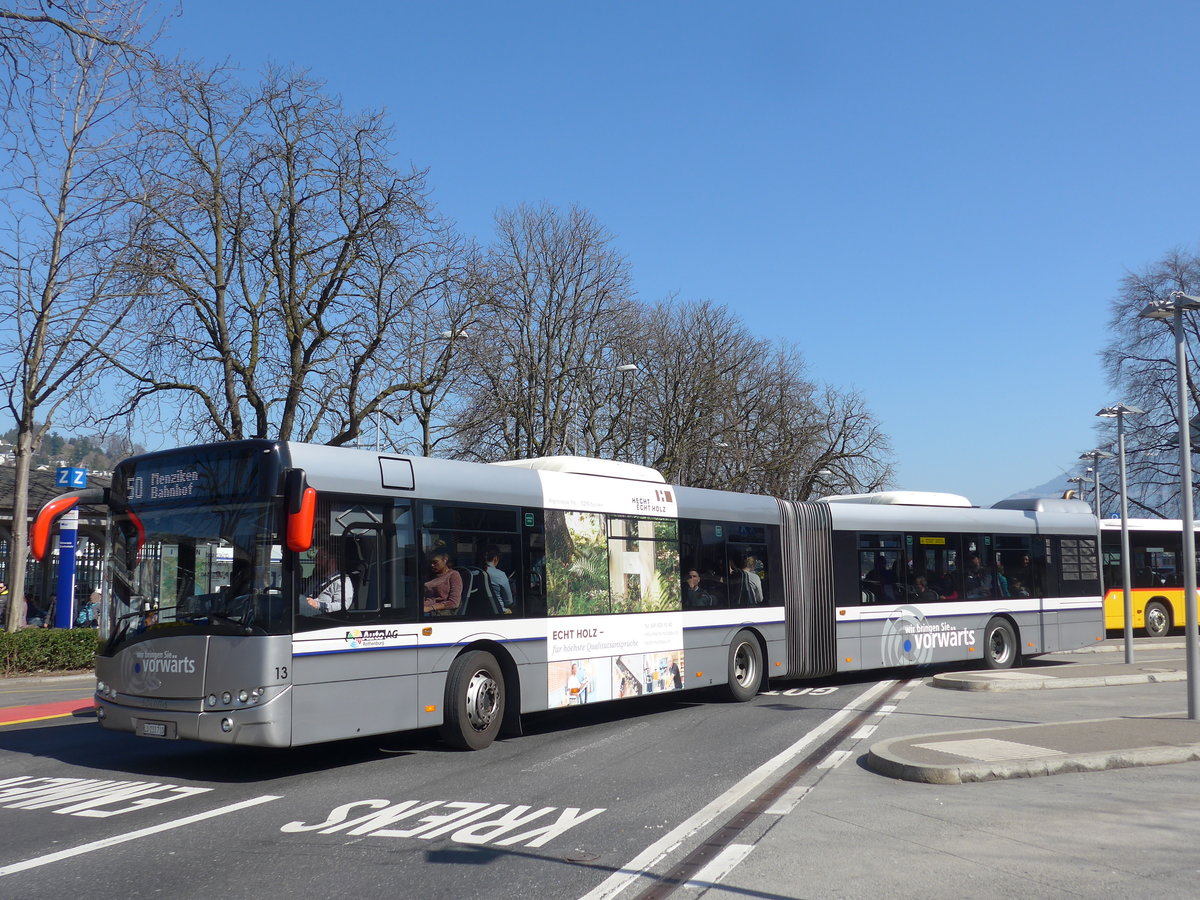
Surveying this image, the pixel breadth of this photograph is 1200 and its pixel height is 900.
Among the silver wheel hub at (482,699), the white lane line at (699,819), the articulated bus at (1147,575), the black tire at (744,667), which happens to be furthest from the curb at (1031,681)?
the articulated bus at (1147,575)

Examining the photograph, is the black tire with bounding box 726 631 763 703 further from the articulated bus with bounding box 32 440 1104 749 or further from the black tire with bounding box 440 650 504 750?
the black tire with bounding box 440 650 504 750

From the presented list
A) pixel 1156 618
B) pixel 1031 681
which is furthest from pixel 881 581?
pixel 1156 618

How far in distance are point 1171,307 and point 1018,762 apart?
6.97 meters

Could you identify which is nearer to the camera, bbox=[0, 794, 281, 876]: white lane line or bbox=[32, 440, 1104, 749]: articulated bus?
bbox=[0, 794, 281, 876]: white lane line

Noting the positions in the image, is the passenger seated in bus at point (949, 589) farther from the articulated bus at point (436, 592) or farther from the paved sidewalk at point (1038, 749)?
the paved sidewalk at point (1038, 749)

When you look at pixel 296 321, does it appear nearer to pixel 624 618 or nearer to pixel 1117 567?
pixel 624 618

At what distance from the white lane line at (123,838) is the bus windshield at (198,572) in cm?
157

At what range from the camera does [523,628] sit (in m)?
12.9

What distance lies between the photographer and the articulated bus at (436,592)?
10180 mm

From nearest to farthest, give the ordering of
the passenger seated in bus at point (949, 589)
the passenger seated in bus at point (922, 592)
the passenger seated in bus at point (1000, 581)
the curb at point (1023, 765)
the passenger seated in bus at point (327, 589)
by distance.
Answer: the curb at point (1023, 765), the passenger seated in bus at point (327, 589), the passenger seated in bus at point (922, 592), the passenger seated in bus at point (949, 589), the passenger seated in bus at point (1000, 581)

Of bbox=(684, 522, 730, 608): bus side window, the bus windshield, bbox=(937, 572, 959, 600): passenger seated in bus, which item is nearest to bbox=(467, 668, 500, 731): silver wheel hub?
the bus windshield

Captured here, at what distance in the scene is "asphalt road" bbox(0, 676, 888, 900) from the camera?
668 centimetres

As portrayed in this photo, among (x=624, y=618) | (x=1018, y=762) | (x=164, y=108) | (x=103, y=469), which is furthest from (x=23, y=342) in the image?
(x=1018, y=762)

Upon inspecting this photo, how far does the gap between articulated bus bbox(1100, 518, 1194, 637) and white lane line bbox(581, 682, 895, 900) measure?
19.4 meters
